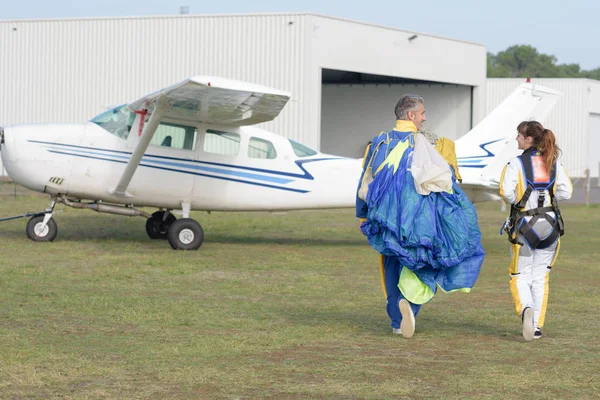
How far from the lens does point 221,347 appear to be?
19.5 ft

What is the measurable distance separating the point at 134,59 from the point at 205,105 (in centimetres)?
1859

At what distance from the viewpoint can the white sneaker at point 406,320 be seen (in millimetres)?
6312

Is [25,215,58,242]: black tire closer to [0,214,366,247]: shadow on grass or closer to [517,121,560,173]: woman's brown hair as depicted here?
[0,214,366,247]: shadow on grass

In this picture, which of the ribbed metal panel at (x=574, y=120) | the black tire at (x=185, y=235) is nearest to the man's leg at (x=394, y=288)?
the black tire at (x=185, y=235)

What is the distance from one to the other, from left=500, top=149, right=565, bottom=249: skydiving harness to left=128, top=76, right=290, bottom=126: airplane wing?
16.4 feet

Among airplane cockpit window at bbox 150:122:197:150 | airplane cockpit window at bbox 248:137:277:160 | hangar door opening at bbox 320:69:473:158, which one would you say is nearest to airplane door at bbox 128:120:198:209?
airplane cockpit window at bbox 150:122:197:150

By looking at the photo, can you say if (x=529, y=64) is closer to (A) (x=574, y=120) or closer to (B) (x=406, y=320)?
(A) (x=574, y=120)

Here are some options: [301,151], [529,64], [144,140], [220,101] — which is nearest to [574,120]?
[301,151]

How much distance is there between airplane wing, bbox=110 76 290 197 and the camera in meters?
10.9

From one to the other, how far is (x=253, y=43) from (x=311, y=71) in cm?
213

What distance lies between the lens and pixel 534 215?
6.39 metres

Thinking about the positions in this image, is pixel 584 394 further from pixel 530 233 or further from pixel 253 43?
pixel 253 43

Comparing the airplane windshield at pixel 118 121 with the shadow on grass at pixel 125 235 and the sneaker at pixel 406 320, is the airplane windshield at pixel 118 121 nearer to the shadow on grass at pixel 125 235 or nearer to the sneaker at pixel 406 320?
the shadow on grass at pixel 125 235

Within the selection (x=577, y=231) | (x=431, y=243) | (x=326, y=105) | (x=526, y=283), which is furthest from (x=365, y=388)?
(x=326, y=105)
